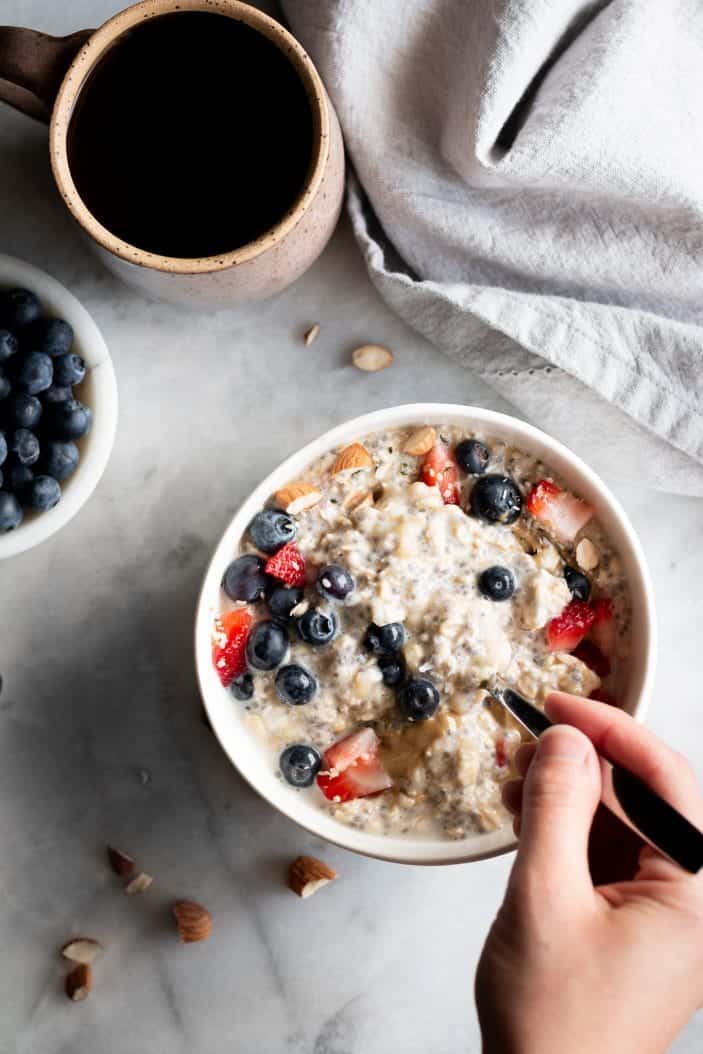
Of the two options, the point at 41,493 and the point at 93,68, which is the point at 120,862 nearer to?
the point at 41,493

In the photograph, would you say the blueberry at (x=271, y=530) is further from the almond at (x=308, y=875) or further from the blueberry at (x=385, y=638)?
the almond at (x=308, y=875)

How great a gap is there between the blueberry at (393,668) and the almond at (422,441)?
241 mm

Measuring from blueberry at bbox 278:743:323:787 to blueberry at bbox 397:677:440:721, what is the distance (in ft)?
0.39

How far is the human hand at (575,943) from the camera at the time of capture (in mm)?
900

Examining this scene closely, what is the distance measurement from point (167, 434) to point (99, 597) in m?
Result: 0.24

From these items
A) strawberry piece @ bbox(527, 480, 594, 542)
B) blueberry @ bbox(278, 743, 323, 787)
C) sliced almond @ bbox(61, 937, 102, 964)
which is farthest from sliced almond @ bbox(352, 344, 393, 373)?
sliced almond @ bbox(61, 937, 102, 964)

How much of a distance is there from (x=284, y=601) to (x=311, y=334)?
0.42 meters

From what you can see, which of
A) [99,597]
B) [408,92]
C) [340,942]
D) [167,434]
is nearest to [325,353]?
[167,434]

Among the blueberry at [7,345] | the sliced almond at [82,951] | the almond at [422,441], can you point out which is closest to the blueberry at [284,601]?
the almond at [422,441]

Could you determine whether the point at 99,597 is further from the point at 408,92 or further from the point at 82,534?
the point at 408,92

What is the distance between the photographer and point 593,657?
1.24m

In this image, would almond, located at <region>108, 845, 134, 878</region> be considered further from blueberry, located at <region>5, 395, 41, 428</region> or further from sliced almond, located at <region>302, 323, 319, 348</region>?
sliced almond, located at <region>302, 323, 319, 348</region>

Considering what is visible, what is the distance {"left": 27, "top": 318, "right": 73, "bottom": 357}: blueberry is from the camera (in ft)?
4.17

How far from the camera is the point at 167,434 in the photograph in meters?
1.44
